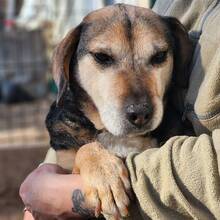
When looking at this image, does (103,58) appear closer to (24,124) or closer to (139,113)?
(139,113)

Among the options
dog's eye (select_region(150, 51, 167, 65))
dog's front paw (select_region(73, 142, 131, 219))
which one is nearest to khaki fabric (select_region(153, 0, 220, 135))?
dog's eye (select_region(150, 51, 167, 65))

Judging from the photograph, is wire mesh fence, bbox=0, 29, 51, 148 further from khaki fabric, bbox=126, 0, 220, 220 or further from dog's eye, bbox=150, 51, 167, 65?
khaki fabric, bbox=126, 0, 220, 220

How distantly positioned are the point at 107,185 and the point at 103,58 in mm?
536

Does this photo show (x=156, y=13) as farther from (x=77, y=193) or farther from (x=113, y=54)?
(x=77, y=193)

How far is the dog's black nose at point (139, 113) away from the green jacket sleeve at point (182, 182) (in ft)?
0.88

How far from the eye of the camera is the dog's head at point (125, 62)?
77.1 inches

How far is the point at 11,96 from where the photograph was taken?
26.7 feet

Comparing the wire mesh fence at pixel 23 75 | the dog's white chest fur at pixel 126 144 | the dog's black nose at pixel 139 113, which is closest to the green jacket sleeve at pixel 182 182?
the dog's black nose at pixel 139 113

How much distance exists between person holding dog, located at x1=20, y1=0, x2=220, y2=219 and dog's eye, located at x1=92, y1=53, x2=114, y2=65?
0.83 ft

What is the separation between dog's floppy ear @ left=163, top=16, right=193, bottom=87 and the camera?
6.82ft

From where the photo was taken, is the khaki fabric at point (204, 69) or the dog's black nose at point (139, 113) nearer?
the khaki fabric at point (204, 69)

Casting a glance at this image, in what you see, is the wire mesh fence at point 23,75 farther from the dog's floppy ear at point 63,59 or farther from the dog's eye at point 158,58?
the dog's eye at point 158,58

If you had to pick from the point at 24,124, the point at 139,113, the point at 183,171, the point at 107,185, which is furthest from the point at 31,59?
the point at 183,171

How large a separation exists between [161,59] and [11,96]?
244 inches
